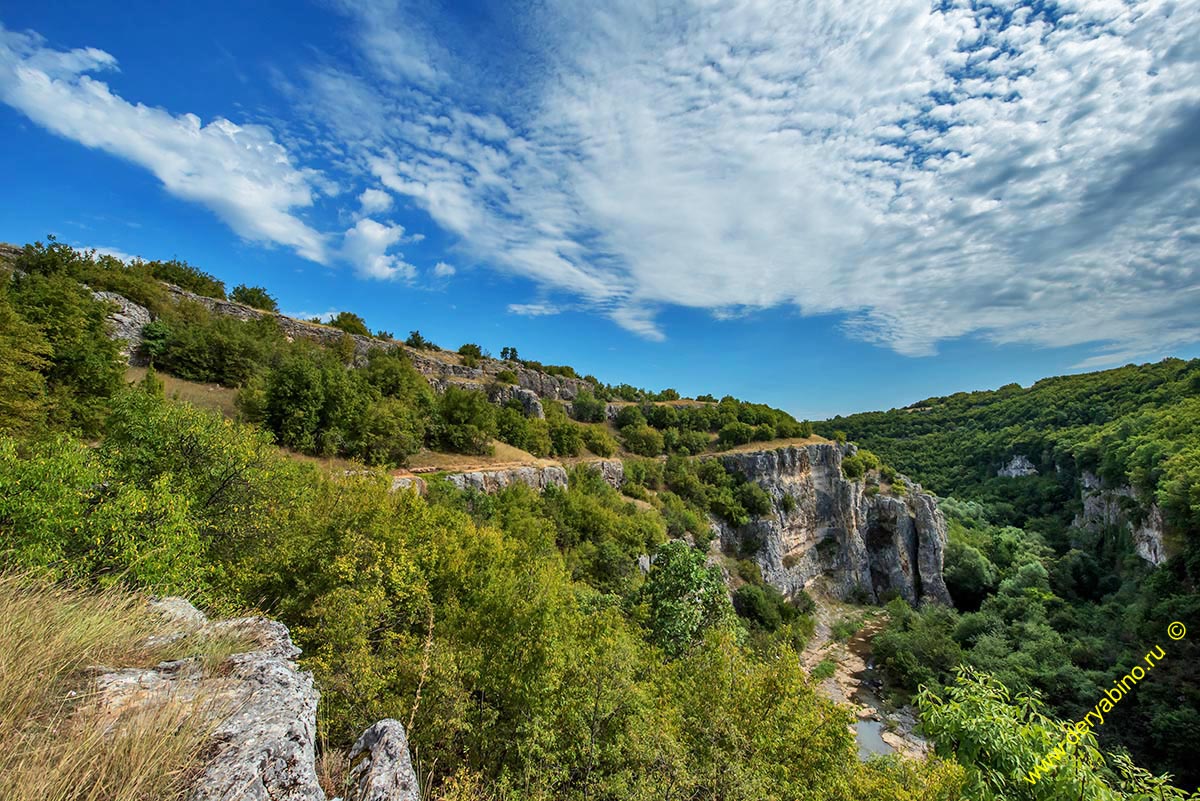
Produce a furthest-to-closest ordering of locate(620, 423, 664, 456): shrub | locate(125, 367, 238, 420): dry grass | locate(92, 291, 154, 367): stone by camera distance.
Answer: locate(620, 423, 664, 456): shrub → locate(92, 291, 154, 367): stone → locate(125, 367, 238, 420): dry grass

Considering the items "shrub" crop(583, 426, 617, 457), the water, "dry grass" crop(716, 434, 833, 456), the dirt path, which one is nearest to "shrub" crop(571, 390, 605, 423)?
"shrub" crop(583, 426, 617, 457)

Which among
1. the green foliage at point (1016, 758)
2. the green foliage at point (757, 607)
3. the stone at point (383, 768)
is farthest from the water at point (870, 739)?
the stone at point (383, 768)

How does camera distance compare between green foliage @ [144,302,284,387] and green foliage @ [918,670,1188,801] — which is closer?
green foliage @ [918,670,1188,801]

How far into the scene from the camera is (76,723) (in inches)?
110

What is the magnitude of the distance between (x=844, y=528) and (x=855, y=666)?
15494 millimetres

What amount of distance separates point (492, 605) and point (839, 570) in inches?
1713

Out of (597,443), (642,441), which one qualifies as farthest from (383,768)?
(642,441)

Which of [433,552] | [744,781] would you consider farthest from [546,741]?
[433,552]

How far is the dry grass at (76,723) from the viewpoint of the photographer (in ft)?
7.74

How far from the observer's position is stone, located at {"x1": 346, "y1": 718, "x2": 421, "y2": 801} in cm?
425

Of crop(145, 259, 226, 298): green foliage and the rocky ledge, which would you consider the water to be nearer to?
the rocky ledge

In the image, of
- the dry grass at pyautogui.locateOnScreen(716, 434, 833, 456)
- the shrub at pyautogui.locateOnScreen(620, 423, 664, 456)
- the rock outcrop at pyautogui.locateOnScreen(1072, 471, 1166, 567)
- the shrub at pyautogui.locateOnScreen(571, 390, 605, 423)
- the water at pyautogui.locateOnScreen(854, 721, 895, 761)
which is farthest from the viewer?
the shrub at pyautogui.locateOnScreen(571, 390, 605, 423)

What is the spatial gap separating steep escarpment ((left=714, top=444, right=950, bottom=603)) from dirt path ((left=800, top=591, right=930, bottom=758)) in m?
2.80

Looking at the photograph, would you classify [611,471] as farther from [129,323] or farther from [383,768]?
[383,768]
